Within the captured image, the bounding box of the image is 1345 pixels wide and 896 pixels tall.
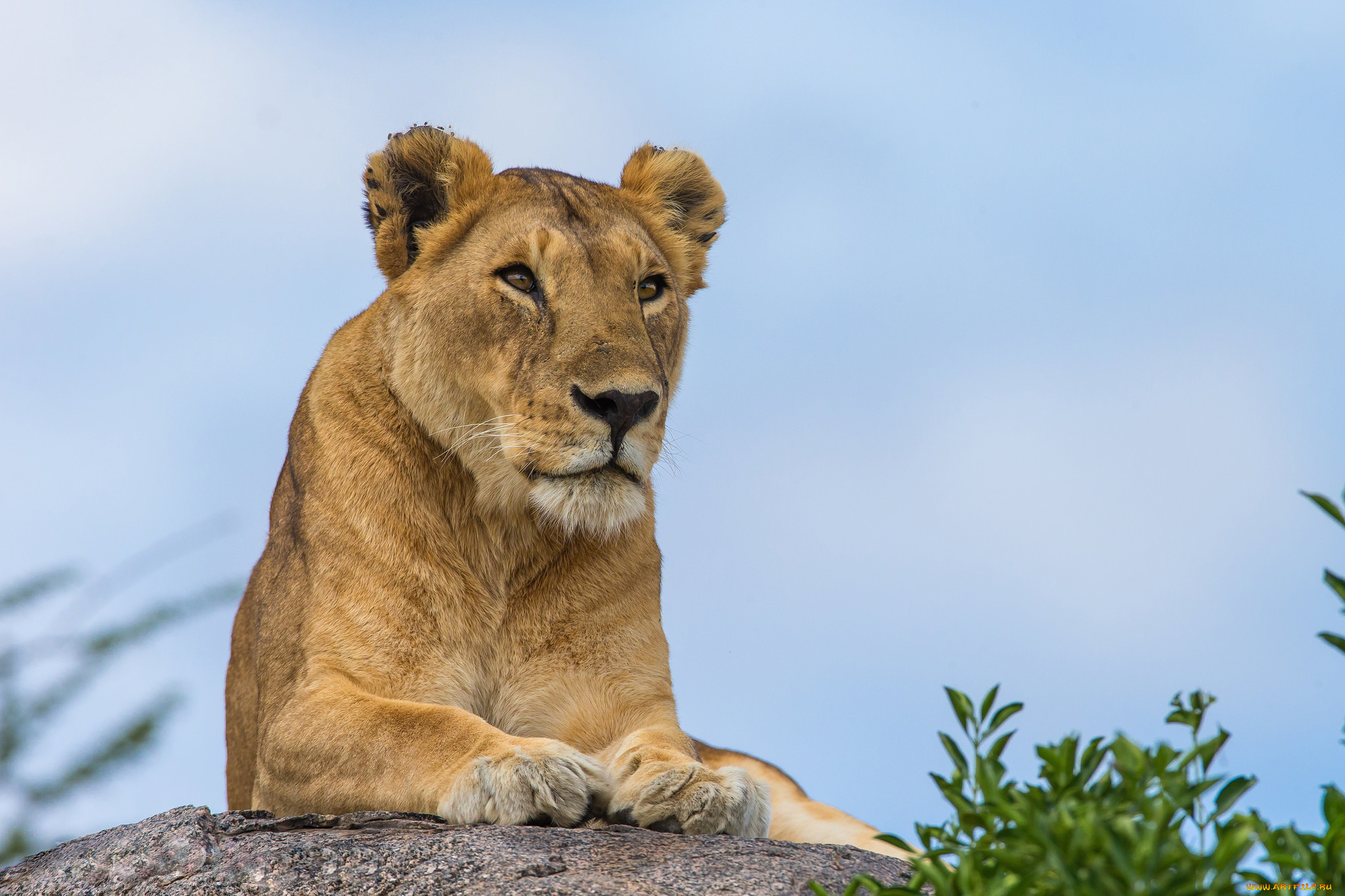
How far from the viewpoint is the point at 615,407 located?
402 centimetres

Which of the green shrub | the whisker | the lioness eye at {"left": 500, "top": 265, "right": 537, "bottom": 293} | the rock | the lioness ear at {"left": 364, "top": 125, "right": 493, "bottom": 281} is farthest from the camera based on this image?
the lioness ear at {"left": 364, "top": 125, "right": 493, "bottom": 281}

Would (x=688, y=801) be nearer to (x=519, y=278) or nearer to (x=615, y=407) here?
(x=615, y=407)

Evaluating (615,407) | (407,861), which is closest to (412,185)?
(615,407)

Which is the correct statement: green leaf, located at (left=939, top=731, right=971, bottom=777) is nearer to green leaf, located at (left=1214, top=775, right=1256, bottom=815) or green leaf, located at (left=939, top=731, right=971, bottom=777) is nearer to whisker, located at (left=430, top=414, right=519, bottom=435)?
green leaf, located at (left=1214, top=775, right=1256, bottom=815)

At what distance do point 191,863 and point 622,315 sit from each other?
7.10 ft

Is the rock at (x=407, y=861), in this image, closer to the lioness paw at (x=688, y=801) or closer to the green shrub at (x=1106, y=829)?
the lioness paw at (x=688, y=801)

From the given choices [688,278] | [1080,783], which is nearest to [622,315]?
[688,278]

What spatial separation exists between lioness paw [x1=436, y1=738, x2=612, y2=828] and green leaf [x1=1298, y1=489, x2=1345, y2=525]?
2.20 metres

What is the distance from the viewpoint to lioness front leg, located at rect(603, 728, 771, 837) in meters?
3.44

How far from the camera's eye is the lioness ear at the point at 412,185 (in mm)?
4848

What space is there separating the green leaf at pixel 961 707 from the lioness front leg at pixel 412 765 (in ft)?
5.39

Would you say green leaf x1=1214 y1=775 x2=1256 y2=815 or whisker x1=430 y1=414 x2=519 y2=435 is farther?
whisker x1=430 y1=414 x2=519 y2=435

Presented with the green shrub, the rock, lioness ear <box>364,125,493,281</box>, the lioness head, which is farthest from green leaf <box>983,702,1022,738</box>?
lioness ear <box>364,125,493,281</box>

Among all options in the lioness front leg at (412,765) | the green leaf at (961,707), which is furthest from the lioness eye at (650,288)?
the green leaf at (961,707)
